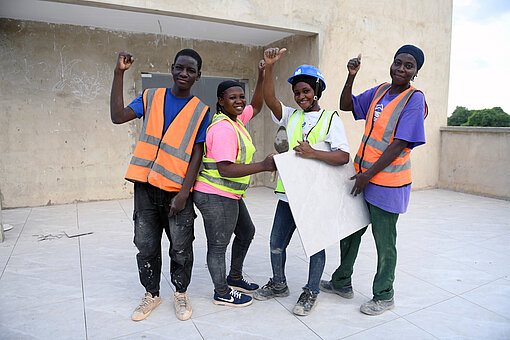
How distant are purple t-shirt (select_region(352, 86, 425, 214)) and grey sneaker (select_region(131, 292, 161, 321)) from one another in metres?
1.59

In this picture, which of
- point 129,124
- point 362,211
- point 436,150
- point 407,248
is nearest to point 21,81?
point 129,124

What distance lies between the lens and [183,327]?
2.24 m

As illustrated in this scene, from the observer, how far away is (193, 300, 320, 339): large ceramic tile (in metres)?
2.16

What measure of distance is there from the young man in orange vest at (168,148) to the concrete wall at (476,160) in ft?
20.0

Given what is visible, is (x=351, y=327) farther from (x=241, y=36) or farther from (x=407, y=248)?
(x=241, y=36)

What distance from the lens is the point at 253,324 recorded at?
89.7 inches

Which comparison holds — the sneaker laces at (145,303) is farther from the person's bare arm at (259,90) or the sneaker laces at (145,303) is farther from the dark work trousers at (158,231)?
the person's bare arm at (259,90)

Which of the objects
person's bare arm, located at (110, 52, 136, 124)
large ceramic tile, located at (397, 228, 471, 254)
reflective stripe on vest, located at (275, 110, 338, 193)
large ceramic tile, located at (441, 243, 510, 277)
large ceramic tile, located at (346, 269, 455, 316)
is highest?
person's bare arm, located at (110, 52, 136, 124)

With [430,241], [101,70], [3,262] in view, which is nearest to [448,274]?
[430,241]

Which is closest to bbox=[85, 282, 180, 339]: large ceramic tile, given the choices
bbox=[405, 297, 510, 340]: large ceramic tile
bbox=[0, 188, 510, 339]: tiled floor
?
bbox=[0, 188, 510, 339]: tiled floor

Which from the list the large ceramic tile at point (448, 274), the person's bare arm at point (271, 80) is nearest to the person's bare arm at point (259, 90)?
the person's bare arm at point (271, 80)

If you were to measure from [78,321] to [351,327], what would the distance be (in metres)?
1.74

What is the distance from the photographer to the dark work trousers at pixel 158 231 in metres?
2.25

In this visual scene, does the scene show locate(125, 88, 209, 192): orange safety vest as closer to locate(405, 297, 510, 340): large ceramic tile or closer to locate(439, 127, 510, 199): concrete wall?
locate(405, 297, 510, 340): large ceramic tile
